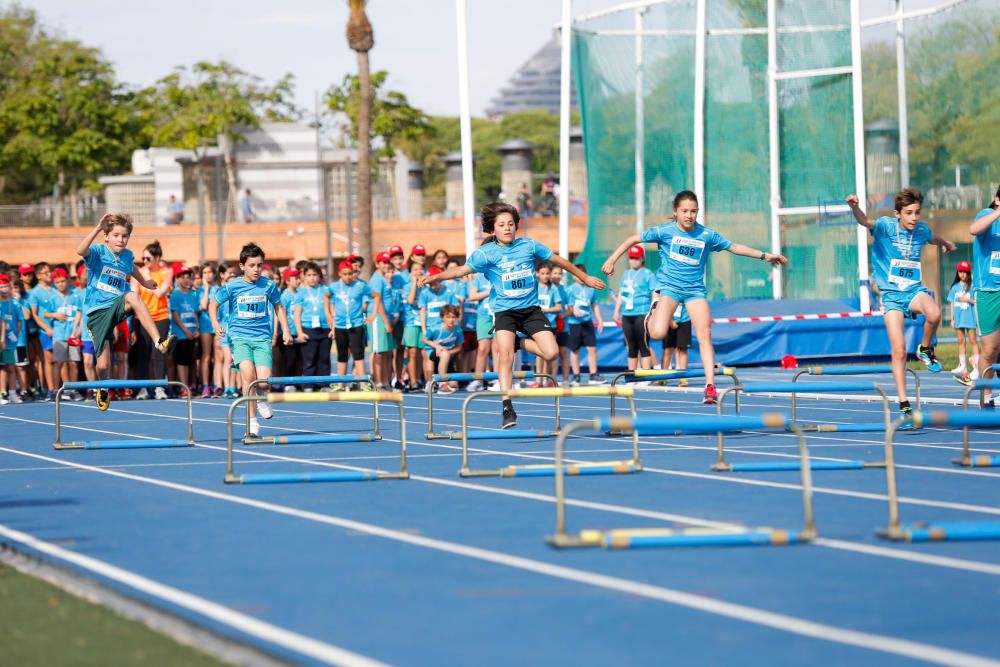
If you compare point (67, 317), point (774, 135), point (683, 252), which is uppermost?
point (774, 135)

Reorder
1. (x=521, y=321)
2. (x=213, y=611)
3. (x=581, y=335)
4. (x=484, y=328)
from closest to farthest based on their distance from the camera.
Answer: (x=213, y=611) → (x=521, y=321) → (x=484, y=328) → (x=581, y=335)

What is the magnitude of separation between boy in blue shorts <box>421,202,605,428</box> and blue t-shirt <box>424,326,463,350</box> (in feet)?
25.9

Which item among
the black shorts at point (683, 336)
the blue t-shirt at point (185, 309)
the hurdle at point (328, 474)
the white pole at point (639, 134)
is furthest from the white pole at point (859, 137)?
the hurdle at point (328, 474)

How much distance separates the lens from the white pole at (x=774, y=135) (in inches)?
1183

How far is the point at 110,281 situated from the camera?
51.2 ft

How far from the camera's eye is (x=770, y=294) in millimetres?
30062

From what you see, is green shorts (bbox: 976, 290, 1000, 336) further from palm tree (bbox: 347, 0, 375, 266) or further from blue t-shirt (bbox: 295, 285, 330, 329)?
palm tree (bbox: 347, 0, 375, 266)

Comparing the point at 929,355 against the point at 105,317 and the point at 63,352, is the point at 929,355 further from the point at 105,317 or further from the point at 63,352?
the point at 63,352

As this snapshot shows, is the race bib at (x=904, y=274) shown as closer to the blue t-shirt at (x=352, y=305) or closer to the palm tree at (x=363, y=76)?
the blue t-shirt at (x=352, y=305)

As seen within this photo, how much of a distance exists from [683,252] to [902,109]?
59.1 ft

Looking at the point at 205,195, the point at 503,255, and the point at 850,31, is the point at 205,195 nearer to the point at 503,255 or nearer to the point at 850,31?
the point at 850,31

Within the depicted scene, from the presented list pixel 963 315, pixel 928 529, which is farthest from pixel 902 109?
pixel 928 529

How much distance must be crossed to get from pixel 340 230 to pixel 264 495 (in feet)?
152

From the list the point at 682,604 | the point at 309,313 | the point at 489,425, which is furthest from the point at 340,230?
the point at 682,604
